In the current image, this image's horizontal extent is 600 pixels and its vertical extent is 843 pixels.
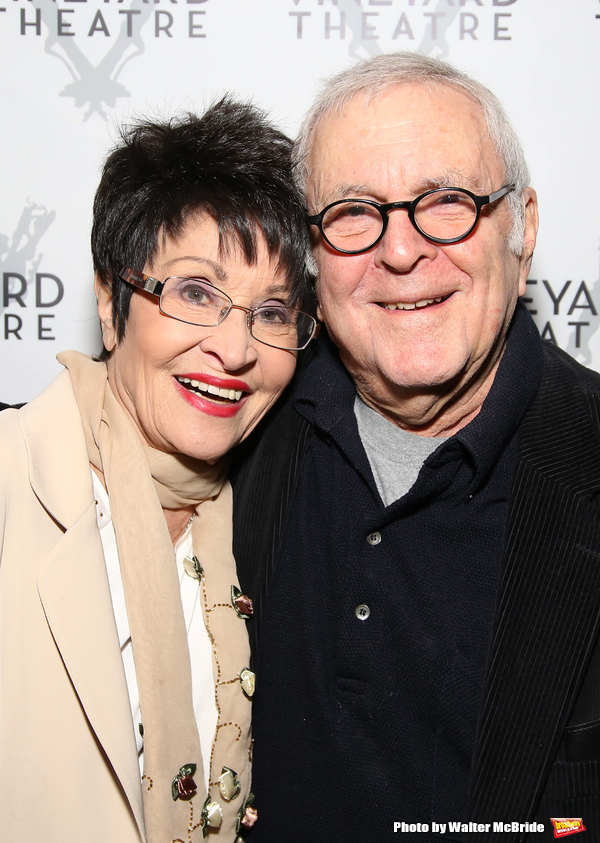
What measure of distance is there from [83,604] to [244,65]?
6.01ft

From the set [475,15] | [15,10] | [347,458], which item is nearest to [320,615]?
[347,458]

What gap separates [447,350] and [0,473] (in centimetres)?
105

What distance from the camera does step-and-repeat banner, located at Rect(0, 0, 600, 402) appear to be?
2.31 metres

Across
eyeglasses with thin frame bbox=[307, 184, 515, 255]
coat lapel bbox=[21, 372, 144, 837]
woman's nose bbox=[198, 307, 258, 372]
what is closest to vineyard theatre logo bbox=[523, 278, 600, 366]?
eyeglasses with thin frame bbox=[307, 184, 515, 255]

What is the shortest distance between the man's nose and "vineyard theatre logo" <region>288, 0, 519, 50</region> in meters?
1.03

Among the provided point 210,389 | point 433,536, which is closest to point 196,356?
point 210,389

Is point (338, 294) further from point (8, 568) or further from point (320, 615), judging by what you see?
point (8, 568)

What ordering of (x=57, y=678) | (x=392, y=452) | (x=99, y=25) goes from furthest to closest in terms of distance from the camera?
1. (x=99, y=25)
2. (x=392, y=452)
3. (x=57, y=678)

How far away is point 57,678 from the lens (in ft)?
4.63

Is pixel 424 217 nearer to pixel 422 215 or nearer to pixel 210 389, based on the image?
pixel 422 215

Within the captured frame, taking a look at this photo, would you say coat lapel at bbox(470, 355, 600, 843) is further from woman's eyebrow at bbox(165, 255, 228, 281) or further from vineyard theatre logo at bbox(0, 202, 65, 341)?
vineyard theatre logo at bbox(0, 202, 65, 341)

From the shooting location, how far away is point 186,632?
169 cm

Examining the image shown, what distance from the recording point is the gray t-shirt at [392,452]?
1814 mm

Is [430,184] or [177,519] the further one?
[177,519]
